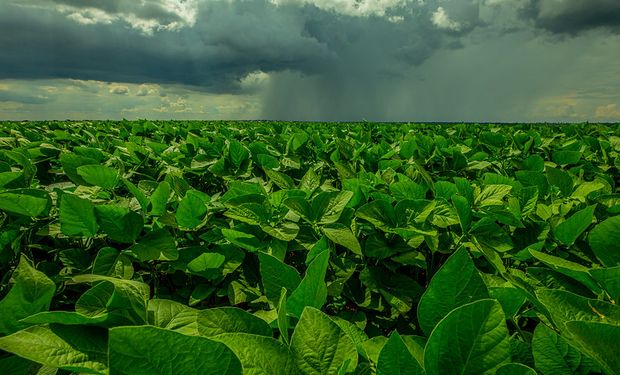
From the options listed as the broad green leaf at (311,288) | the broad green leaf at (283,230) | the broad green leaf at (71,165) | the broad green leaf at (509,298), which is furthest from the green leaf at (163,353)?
the broad green leaf at (71,165)

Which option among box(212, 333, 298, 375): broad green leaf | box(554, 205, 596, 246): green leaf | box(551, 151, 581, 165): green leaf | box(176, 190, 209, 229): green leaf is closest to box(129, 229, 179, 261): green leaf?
box(176, 190, 209, 229): green leaf

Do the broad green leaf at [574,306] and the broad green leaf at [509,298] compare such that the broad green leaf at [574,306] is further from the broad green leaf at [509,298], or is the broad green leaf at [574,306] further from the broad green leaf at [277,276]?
the broad green leaf at [277,276]

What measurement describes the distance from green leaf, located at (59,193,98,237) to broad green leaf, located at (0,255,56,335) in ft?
2.03

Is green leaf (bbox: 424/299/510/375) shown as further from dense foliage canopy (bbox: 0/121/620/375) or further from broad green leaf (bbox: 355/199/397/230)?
broad green leaf (bbox: 355/199/397/230)

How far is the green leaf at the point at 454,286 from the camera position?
0.83 metres

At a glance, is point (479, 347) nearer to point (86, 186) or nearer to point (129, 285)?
point (129, 285)

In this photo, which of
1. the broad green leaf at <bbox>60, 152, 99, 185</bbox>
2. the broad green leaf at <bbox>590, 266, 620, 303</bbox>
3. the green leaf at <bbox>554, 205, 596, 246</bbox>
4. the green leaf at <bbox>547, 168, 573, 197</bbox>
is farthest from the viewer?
the broad green leaf at <bbox>60, 152, 99, 185</bbox>

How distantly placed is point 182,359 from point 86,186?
7.20 ft

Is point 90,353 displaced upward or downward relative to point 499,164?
downward

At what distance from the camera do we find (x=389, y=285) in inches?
75.1

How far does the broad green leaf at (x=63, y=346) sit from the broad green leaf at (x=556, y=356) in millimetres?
903

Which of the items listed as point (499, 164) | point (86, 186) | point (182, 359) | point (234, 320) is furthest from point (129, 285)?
point (499, 164)

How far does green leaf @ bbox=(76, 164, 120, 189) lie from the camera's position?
200cm

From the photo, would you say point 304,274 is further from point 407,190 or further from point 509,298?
point 509,298
